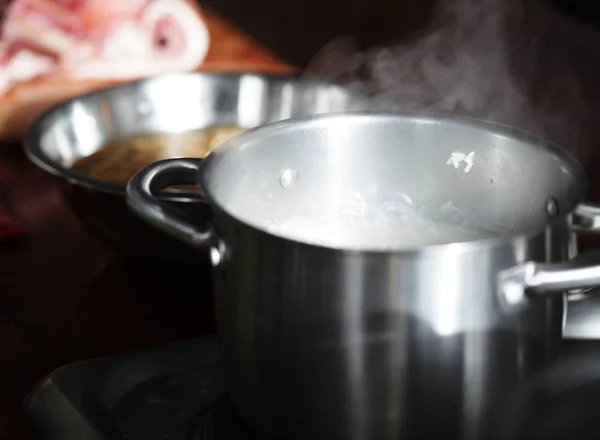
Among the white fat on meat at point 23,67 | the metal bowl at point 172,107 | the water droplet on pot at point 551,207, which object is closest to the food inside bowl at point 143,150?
the metal bowl at point 172,107

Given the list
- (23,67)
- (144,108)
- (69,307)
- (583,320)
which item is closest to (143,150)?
(144,108)

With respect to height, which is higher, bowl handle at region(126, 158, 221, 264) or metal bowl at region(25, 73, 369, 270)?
bowl handle at region(126, 158, 221, 264)

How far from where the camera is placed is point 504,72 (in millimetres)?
1059

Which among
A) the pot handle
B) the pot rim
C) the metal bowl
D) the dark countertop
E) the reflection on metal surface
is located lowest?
the dark countertop

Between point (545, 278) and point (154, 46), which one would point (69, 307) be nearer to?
point (545, 278)

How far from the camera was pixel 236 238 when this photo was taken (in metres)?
0.44

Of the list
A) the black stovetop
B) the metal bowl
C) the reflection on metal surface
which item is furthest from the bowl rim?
the reflection on metal surface

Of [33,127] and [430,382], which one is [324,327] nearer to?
[430,382]

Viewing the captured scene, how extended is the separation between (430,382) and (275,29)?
1219 millimetres

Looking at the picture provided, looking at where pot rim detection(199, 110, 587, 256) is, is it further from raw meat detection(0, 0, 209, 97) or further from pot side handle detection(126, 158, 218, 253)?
raw meat detection(0, 0, 209, 97)

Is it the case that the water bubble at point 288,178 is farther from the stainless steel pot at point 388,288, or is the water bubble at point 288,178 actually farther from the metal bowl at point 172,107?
the metal bowl at point 172,107

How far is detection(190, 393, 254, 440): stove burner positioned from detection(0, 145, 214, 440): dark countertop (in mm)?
114

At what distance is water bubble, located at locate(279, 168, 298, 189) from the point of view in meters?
0.54

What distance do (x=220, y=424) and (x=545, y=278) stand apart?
0.24 metres
